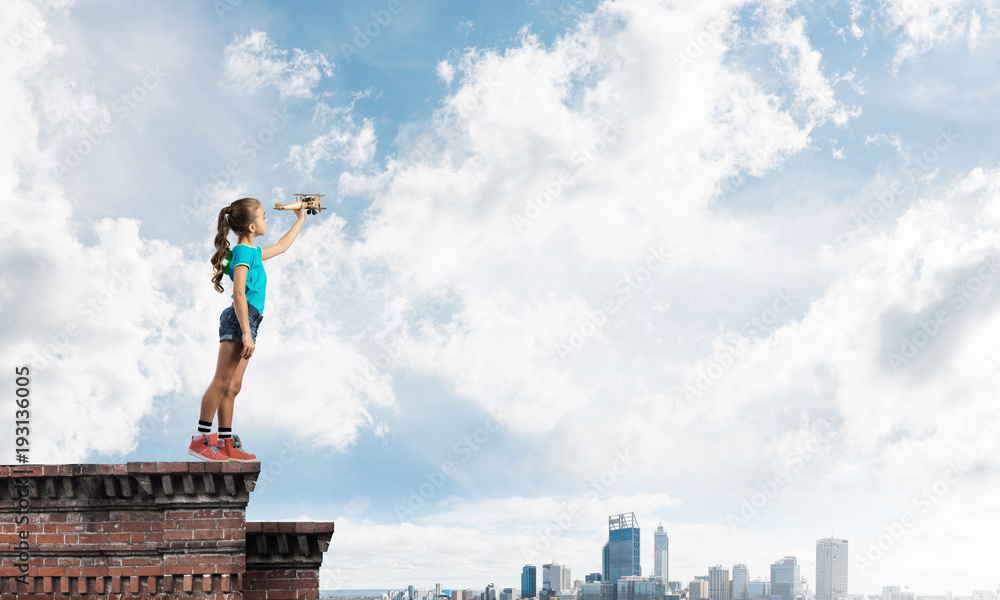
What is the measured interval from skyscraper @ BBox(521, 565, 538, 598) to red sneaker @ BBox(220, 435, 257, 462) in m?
187

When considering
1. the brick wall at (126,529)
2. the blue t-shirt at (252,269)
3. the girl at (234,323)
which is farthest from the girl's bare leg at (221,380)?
the brick wall at (126,529)

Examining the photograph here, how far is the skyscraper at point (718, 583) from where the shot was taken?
181875 mm

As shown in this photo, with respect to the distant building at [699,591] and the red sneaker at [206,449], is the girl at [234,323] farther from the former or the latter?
the distant building at [699,591]

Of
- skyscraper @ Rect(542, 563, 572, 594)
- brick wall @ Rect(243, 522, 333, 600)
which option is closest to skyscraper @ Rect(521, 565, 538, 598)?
skyscraper @ Rect(542, 563, 572, 594)

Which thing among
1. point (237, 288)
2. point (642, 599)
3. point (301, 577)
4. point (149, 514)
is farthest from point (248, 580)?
point (642, 599)

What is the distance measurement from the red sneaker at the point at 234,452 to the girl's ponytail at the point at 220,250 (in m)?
1.82

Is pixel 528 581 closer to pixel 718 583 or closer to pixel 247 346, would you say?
pixel 718 583

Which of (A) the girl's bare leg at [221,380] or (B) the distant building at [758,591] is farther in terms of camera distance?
(B) the distant building at [758,591]

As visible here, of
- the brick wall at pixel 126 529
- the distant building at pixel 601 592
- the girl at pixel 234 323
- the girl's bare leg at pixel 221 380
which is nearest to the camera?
the brick wall at pixel 126 529

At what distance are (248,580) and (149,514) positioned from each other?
1.53 metres

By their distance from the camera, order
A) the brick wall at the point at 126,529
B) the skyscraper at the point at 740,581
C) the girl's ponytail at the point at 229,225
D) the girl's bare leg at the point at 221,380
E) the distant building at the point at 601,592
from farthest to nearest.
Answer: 1. the distant building at the point at 601,592
2. the skyscraper at the point at 740,581
3. the girl's ponytail at the point at 229,225
4. the girl's bare leg at the point at 221,380
5. the brick wall at the point at 126,529

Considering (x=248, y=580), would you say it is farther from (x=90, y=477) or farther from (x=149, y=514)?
(x=90, y=477)

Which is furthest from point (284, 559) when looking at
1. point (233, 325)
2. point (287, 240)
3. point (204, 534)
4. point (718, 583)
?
point (718, 583)

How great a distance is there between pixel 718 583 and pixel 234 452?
20122 centimetres
